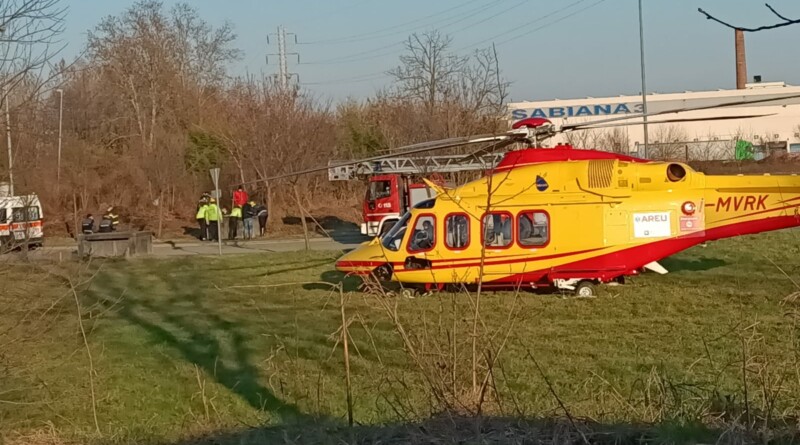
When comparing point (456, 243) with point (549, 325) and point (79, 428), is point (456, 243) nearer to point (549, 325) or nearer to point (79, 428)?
point (549, 325)

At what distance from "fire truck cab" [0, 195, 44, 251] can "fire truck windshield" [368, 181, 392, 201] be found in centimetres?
2225

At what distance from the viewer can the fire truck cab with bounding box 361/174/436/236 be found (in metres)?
32.7

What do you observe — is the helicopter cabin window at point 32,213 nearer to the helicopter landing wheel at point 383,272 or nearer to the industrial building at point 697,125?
the helicopter landing wheel at point 383,272

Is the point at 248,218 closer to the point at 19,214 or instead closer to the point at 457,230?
the point at 457,230

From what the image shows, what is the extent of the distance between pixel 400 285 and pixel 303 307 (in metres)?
2.20

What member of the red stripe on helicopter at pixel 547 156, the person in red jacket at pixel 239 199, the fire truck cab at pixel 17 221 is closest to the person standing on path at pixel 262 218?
the person in red jacket at pixel 239 199

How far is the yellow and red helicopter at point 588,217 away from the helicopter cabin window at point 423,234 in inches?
1.0

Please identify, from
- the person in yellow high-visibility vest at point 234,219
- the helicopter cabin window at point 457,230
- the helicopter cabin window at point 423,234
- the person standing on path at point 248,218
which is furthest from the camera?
the person in yellow high-visibility vest at point 234,219

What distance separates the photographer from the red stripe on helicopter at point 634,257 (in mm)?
17078

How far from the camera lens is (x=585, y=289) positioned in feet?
58.1

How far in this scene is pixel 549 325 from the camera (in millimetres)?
14828

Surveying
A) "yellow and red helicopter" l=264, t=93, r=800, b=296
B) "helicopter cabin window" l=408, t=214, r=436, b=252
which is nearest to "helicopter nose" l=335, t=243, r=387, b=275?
"yellow and red helicopter" l=264, t=93, r=800, b=296

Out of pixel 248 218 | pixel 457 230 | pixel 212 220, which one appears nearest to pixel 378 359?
pixel 457 230

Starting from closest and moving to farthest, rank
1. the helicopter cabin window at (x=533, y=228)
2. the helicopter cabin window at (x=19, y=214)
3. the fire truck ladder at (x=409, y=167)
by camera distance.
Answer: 1. the helicopter cabin window at (x=19, y=214)
2. the helicopter cabin window at (x=533, y=228)
3. the fire truck ladder at (x=409, y=167)
